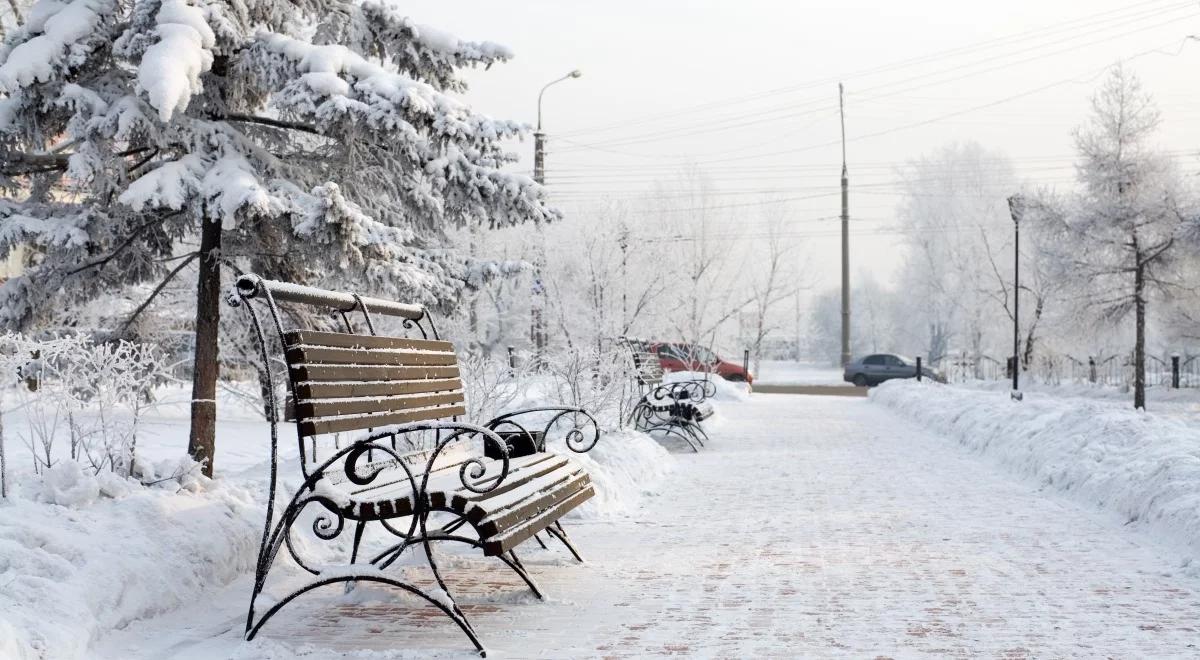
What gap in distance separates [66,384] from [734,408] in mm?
16644

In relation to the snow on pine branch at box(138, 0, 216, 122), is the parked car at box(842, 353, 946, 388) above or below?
below

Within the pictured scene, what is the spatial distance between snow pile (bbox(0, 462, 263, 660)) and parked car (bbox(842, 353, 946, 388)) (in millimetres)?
35102

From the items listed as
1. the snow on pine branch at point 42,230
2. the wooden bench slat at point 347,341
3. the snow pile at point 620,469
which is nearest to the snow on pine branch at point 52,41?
the snow on pine branch at point 42,230

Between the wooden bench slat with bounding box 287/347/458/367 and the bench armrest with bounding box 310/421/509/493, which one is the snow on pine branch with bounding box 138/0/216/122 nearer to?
the wooden bench slat with bounding box 287/347/458/367

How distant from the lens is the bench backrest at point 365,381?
4.11 meters

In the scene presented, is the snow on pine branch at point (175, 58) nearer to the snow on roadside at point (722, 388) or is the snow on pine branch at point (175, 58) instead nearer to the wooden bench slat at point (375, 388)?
the wooden bench slat at point (375, 388)

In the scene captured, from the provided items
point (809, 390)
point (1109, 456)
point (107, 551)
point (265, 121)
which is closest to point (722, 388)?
point (809, 390)

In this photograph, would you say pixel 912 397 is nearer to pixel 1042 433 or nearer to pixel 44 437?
pixel 1042 433

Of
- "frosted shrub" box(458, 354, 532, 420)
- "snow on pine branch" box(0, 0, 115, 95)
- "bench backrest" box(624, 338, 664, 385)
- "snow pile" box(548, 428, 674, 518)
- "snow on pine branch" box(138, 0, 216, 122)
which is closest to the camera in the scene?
"snow on pine branch" box(138, 0, 216, 122)

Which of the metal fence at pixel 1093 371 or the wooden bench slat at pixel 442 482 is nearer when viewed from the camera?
the wooden bench slat at pixel 442 482

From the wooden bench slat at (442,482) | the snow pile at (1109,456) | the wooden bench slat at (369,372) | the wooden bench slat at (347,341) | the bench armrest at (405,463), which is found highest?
the wooden bench slat at (347,341)

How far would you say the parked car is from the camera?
3844 cm

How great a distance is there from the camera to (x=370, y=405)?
4.66 m

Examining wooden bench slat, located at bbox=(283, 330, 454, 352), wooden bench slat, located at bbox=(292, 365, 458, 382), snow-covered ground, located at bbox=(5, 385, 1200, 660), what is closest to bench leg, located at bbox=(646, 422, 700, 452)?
snow-covered ground, located at bbox=(5, 385, 1200, 660)
